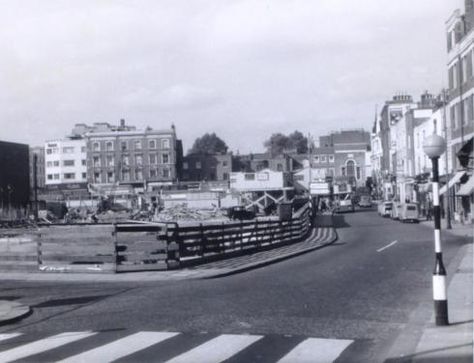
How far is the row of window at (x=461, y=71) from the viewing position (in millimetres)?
47031

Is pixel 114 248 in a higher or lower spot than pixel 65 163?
lower

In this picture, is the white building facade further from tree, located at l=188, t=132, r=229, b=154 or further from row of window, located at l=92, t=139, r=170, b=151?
tree, located at l=188, t=132, r=229, b=154

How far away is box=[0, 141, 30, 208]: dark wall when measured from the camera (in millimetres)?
94375

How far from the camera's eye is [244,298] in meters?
14.4

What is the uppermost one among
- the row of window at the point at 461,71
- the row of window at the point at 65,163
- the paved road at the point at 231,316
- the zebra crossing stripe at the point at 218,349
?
the row of window at the point at 461,71

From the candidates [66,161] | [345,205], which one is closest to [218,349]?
[345,205]

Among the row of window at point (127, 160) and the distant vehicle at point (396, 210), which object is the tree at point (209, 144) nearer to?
the row of window at point (127, 160)

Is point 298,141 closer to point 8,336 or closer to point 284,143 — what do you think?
point 284,143

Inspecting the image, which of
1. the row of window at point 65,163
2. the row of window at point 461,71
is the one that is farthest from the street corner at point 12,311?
the row of window at point 65,163

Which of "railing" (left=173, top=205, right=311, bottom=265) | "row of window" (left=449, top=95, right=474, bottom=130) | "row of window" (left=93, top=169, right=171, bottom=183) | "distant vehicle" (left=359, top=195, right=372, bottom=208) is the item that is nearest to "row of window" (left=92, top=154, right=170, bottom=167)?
"row of window" (left=93, top=169, right=171, bottom=183)

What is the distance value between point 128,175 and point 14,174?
2946 cm

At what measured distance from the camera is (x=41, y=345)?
991cm

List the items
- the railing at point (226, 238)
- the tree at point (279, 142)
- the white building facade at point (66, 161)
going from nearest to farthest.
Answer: the railing at point (226, 238), the white building facade at point (66, 161), the tree at point (279, 142)

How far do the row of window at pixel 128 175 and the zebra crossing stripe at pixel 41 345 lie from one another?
112 metres
